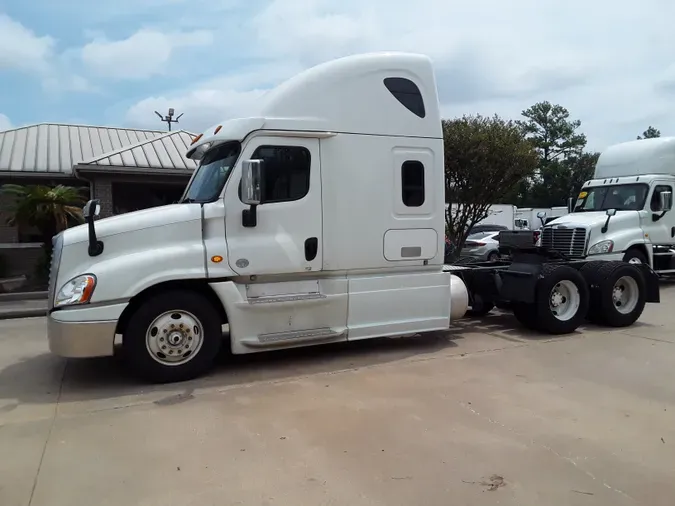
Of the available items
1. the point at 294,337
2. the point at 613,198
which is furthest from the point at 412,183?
the point at 613,198

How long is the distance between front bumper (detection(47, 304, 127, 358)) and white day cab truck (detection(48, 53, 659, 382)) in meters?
0.01

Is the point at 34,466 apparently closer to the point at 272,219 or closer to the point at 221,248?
the point at 221,248

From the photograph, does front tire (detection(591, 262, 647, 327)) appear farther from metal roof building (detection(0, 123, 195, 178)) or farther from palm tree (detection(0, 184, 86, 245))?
palm tree (detection(0, 184, 86, 245))

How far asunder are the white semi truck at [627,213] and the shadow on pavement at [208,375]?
19.3 ft

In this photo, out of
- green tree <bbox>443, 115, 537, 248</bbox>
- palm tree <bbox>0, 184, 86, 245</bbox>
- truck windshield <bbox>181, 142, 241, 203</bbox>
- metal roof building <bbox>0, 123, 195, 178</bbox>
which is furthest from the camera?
green tree <bbox>443, 115, 537, 248</bbox>

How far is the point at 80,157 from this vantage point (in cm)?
1731

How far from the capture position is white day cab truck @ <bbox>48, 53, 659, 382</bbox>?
18.8 feet

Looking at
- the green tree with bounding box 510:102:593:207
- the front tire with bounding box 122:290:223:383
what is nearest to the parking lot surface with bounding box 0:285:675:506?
the front tire with bounding box 122:290:223:383

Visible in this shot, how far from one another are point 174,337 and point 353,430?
232 centimetres

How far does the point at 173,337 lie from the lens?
5.96 meters

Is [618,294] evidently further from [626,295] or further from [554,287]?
[554,287]

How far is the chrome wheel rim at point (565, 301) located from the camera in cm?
841

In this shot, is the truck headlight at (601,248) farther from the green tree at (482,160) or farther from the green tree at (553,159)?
the green tree at (553,159)

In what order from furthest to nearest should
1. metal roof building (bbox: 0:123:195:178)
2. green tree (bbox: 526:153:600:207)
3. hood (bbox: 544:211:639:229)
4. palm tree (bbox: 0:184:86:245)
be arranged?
green tree (bbox: 526:153:600:207) → metal roof building (bbox: 0:123:195:178) → palm tree (bbox: 0:184:86:245) → hood (bbox: 544:211:639:229)
